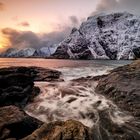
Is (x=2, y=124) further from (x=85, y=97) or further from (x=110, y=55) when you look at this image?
(x=110, y=55)

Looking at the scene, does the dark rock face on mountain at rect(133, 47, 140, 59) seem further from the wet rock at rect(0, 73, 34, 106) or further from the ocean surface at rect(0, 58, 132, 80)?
the wet rock at rect(0, 73, 34, 106)

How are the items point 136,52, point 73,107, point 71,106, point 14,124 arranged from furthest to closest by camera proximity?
point 136,52 → point 71,106 → point 73,107 → point 14,124

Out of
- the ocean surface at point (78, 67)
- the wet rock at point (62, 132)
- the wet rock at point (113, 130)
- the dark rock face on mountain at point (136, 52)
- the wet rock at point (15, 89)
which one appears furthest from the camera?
the dark rock face on mountain at point (136, 52)

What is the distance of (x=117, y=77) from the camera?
53.9ft

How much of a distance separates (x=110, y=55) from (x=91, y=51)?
1752 cm

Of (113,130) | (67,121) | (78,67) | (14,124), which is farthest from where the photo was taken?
(78,67)

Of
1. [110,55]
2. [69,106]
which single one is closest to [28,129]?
[69,106]

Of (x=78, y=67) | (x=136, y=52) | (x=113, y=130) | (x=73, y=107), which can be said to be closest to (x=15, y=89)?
(x=73, y=107)

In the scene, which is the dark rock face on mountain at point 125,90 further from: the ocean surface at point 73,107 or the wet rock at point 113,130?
the wet rock at point 113,130

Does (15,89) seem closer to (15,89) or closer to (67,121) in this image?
(15,89)

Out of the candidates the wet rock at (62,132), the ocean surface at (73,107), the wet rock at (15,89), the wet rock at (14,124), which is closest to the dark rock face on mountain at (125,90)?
the ocean surface at (73,107)

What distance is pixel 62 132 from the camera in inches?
243

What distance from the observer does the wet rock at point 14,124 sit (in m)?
7.09

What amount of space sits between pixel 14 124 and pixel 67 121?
200cm
